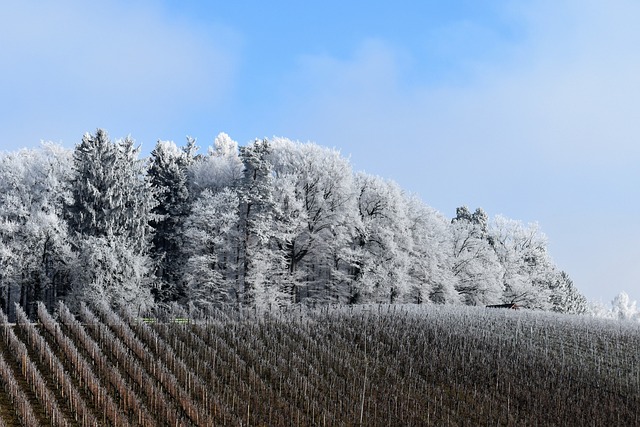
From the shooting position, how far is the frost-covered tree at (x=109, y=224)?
3634cm

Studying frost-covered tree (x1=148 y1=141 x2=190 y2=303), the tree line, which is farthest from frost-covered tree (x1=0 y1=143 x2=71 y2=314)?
frost-covered tree (x1=148 y1=141 x2=190 y2=303)

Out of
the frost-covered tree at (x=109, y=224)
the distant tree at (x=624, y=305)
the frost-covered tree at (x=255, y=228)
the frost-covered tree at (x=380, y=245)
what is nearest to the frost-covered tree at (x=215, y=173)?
the frost-covered tree at (x=255, y=228)

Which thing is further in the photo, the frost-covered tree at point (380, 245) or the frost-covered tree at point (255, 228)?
the frost-covered tree at point (380, 245)

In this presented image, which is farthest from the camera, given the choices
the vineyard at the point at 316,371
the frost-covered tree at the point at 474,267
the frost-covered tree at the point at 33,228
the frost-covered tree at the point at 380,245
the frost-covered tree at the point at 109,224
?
the frost-covered tree at the point at 474,267

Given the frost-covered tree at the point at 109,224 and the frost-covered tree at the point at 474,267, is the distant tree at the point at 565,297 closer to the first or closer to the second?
the frost-covered tree at the point at 474,267

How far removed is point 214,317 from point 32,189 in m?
20.9

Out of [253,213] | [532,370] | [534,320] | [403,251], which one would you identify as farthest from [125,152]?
[532,370]

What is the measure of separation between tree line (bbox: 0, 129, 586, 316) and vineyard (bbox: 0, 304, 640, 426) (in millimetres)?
10359

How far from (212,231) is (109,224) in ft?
20.8

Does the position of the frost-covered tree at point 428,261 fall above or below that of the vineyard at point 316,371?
above

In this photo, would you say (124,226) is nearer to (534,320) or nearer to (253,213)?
(253,213)

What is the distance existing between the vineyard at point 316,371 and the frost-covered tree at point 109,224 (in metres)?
8.48

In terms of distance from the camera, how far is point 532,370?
2247 centimetres

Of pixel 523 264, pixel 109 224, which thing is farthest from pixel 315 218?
pixel 523 264
